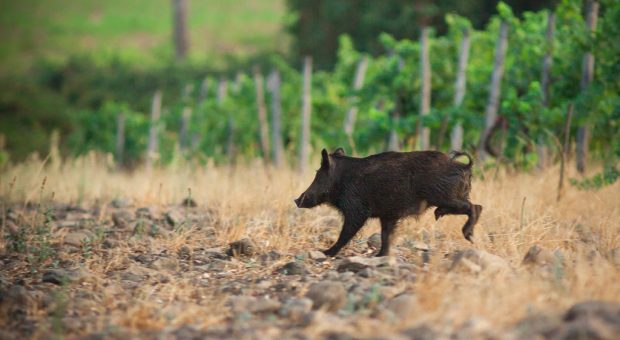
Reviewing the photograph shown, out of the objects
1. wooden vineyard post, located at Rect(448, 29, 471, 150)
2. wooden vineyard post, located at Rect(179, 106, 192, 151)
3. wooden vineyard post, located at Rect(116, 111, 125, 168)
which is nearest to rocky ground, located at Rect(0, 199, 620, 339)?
wooden vineyard post, located at Rect(448, 29, 471, 150)

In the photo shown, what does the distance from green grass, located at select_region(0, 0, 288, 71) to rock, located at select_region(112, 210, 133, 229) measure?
2860cm

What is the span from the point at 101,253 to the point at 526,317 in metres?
4.21

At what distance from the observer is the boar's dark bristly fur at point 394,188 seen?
6.25 m

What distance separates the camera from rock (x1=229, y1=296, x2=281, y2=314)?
484 cm

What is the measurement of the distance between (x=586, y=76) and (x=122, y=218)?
19.6ft

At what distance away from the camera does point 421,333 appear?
4.08 meters

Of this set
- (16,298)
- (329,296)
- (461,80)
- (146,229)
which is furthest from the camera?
(461,80)

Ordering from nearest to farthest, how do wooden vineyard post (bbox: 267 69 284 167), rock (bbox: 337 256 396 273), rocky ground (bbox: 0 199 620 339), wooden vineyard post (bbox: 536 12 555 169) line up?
rocky ground (bbox: 0 199 620 339) → rock (bbox: 337 256 396 273) → wooden vineyard post (bbox: 536 12 555 169) → wooden vineyard post (bbox: 267 69 284 167)

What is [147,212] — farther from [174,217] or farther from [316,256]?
[316,256]

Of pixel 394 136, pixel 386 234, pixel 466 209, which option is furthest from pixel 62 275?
pixel 394 136

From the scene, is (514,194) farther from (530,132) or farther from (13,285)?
(13,285)

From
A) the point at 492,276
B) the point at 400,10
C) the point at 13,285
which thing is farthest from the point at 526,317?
the point at 400,10

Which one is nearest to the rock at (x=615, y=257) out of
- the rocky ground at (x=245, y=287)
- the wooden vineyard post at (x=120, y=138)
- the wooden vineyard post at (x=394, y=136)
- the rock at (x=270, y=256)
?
the rocky ground at (x=245, y=287)

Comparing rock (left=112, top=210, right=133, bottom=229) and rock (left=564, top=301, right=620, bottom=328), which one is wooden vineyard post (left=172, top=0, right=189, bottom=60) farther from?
rock (left=564, top=301, right=620, bottom=328)
